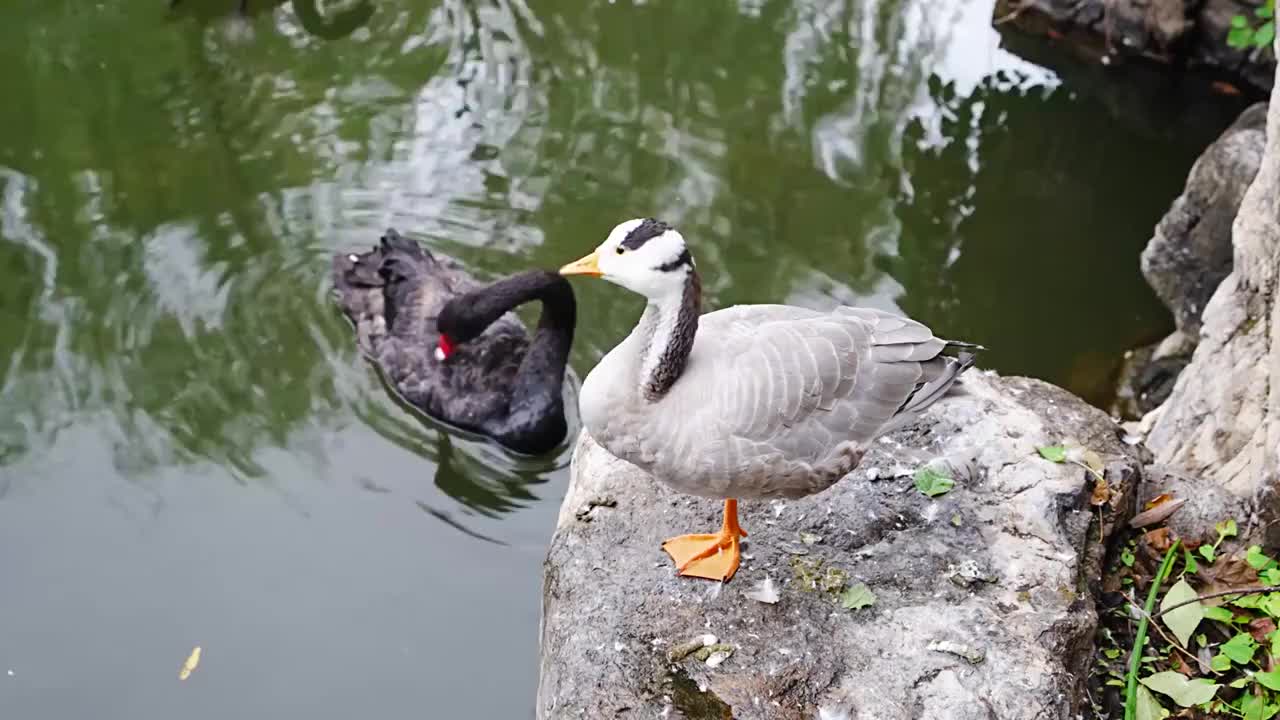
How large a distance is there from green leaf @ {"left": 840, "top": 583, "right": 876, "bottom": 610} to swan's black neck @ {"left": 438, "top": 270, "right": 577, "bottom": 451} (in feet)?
7.23

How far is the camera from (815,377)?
3.21m

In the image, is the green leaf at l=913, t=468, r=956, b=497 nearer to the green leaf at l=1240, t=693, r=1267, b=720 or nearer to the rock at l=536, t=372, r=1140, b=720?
the rock at l=536, t=372, r=1140, b=720

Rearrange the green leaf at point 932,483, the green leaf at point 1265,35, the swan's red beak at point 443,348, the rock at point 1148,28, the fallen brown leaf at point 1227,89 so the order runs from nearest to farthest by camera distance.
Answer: the green leaf at point 932,483 → the swan's red beak at point 443,348 → the green leaf at point 1265,35 → the rock at point 1148,28 → the fallen brown leaf at point 1227,89

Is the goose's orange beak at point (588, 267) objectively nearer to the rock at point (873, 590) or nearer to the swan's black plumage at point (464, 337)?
the rock at point (873, 590)

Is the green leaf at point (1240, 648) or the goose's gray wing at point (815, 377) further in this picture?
the green leaf at point (1240, 648)

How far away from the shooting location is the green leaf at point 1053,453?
3697 millimetres

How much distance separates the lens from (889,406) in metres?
3.31

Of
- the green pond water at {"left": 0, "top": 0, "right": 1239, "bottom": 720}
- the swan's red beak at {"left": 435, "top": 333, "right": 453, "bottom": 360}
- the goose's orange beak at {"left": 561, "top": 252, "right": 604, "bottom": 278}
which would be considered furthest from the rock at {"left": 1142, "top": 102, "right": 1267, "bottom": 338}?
the goose's orange beak at {"left": 561, "top": 252, "right": 604, "bottom": 278}

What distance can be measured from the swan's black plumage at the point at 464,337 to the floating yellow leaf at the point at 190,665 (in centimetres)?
154

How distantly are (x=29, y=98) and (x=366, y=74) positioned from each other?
6.86 ft

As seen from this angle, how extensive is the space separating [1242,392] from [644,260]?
2.54 metres

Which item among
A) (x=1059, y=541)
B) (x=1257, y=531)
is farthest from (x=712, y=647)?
(x=1257, y=531)

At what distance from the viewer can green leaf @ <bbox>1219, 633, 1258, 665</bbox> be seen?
3260 mm

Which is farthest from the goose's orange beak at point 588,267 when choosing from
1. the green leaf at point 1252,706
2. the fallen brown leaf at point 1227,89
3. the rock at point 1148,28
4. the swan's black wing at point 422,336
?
the fallen brown leaf at point 1227,89
